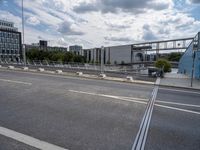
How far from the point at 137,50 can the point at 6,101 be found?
92431mm

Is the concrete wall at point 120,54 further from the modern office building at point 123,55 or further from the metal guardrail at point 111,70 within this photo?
the metal guardrail at point 111,70

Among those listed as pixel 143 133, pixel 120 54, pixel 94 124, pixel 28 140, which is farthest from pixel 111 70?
pixel 120 54

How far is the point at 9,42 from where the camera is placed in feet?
352

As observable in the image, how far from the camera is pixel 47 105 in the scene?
20.7ft

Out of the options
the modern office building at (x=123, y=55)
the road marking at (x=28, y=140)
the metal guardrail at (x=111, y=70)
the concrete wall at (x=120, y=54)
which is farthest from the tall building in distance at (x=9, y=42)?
the road marking at (x=28, y=140)

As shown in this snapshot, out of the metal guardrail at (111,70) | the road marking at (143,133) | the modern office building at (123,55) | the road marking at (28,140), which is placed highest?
the modern office building at (123,55)

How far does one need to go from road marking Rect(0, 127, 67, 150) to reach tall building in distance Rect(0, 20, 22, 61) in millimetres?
108905

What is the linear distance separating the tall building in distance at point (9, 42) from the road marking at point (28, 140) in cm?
10890

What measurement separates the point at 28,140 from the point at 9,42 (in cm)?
12076

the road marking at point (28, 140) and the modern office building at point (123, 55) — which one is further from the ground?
the modern office building at point (123, 55)

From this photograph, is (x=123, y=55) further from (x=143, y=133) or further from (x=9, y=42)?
(x=143, y=133)

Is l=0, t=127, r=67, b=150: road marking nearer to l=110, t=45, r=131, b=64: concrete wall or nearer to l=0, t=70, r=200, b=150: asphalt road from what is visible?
l=0, t=70, r=200, b=150: asphalt road

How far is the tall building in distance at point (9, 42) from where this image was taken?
103250mm

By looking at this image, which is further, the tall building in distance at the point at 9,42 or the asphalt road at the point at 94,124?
the tall building in distance at the point at 9,42
